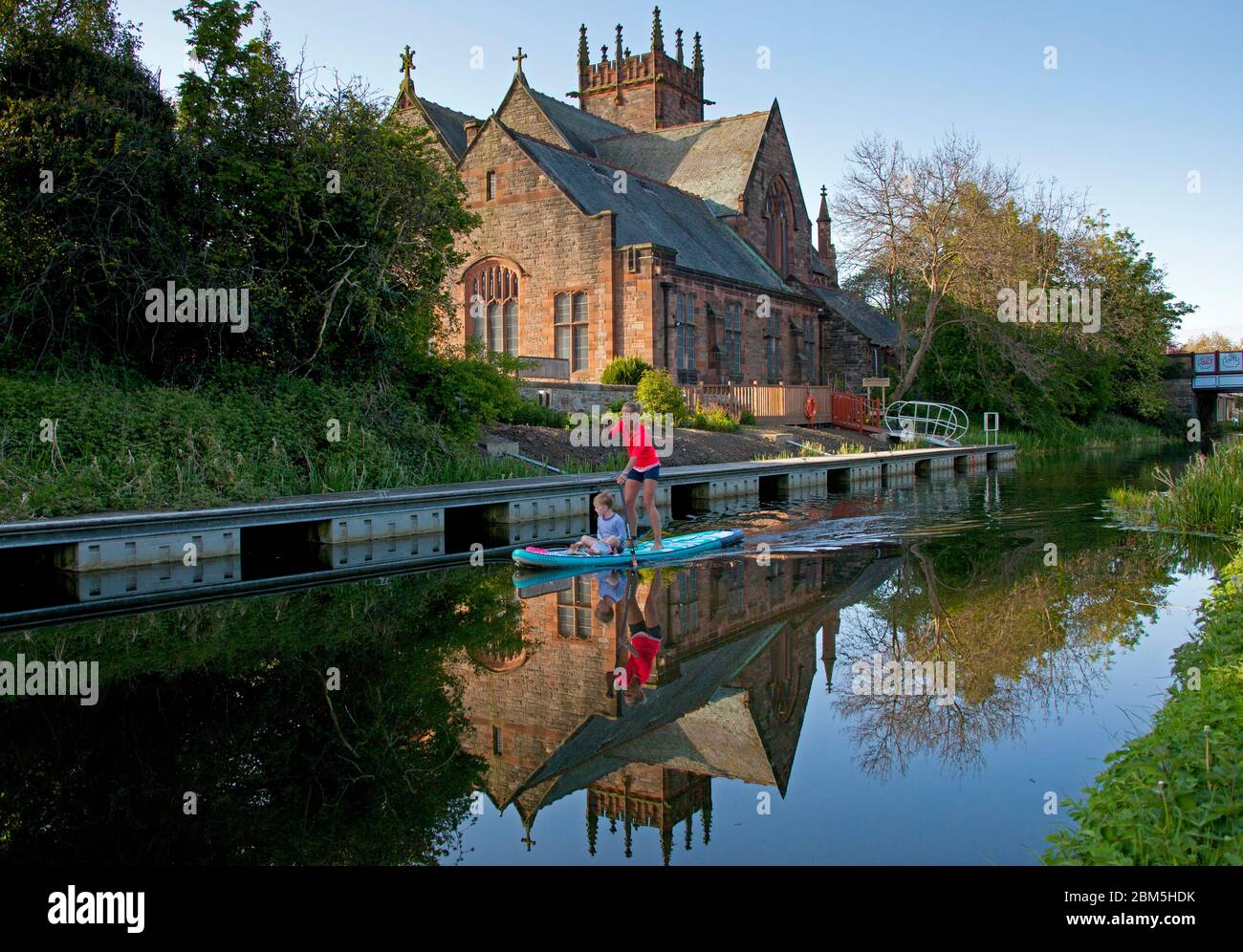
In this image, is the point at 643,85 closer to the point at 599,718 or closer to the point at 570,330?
the point at 570,330

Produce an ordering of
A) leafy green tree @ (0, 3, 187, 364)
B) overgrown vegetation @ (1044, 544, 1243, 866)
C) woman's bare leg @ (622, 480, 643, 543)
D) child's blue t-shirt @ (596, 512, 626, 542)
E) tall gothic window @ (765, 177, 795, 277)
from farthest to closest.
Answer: tall gothic window @ (765, 177, 795, 277) < leafy green tree @ (0, 3, 187, 364) < woman's bare leg @ (622, 480, 643, 543) < child's blue t-shirt @ (596, 512, 626, 542) < overgrown vegetation @ (1044, 544, 1243, 866)

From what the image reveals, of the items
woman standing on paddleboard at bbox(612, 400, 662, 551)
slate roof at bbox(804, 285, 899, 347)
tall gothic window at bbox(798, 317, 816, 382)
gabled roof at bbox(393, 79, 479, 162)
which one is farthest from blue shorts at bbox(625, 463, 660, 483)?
slate roof at bbox(804, 285, 899, 347)

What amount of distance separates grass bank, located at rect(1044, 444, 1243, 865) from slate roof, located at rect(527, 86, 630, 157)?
38.9 metres

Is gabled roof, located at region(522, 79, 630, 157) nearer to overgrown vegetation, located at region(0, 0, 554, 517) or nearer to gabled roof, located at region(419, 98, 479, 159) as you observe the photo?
gabled roof, located at region(419, 98, 479, 159)

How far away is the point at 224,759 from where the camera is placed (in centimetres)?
666

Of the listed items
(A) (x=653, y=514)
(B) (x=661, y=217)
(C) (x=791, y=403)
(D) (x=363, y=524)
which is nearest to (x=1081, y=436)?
(C) (x=791, y=403)

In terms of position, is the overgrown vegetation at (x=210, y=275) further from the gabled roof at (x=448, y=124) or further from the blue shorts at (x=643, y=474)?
the gabled roof at (x=448, y=124)

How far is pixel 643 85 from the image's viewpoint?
182 feet

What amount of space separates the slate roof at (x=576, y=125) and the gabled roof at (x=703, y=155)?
0.88m

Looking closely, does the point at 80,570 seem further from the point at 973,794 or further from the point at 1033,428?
the point at 1033,428

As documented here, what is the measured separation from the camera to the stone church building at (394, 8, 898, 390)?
32938 mm

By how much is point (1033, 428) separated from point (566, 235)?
2356cm

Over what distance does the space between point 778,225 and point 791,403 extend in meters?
14.7

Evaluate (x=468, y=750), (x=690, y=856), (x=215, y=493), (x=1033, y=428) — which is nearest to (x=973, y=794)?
(x=690, y=856)
